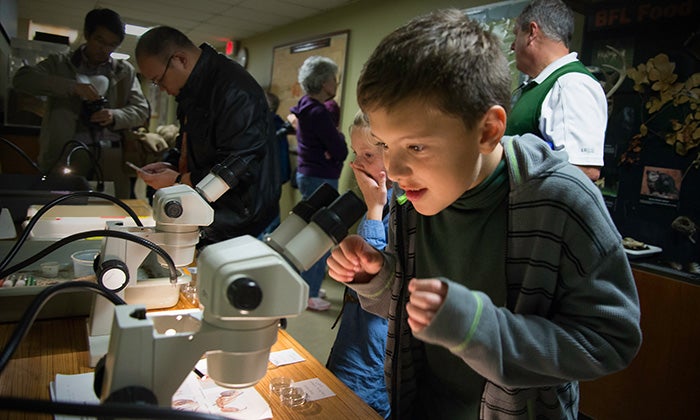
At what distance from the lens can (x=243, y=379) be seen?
609 millimetres

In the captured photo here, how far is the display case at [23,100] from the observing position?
3.12 meters

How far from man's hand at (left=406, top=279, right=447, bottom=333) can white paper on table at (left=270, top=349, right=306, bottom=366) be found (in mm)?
513

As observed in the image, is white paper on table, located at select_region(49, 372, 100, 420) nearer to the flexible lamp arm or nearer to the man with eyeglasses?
the flexible lamp arm

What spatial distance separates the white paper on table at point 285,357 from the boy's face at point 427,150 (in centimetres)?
47

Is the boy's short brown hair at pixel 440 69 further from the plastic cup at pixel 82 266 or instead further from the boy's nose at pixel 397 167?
the plastic cup at pixel 82 266

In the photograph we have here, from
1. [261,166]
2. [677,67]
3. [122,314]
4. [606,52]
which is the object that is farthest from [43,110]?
[677,67]

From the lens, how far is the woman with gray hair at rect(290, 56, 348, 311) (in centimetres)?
364

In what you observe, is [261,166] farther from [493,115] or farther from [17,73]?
[17,73]

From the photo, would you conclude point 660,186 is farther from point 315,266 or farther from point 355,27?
point 355,27

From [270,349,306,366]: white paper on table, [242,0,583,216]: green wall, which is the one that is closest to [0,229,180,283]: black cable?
[270,349,306,366]: white paper on table

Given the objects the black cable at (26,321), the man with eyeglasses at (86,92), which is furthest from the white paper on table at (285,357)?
the man with eyeglasses at (86,92)

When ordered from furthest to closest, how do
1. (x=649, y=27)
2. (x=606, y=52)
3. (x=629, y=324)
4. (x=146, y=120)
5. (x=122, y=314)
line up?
(x=146, y=120), (x=606, y=52), (x=649, y=27), (x=629, y=324), (x=122, y=314)

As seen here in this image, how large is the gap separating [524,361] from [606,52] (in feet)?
7.73

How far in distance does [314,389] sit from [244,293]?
1.49ft
